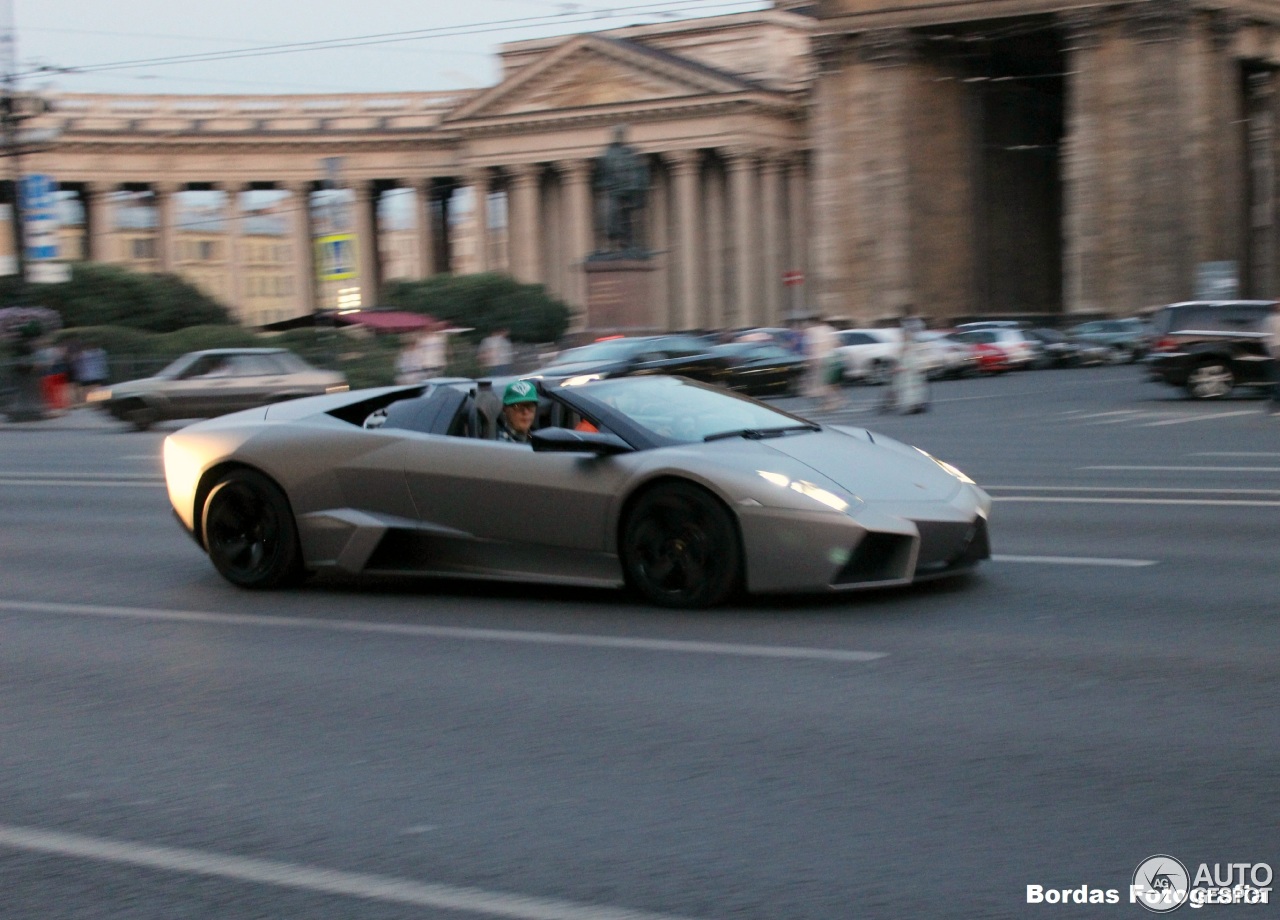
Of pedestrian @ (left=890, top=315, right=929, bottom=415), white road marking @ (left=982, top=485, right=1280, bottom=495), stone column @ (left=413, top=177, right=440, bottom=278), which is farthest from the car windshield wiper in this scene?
stone column @ (left=413, top=177, right=440, bottom=278)

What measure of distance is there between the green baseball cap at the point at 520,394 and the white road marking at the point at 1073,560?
9.08 ft

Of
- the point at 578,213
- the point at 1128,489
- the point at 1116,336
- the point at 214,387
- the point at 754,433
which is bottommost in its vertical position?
the point at 1116,336

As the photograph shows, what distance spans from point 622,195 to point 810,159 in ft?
118

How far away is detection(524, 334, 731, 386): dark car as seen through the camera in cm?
3428

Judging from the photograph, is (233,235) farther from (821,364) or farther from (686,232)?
(821,364)

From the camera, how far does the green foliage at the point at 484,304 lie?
233ft

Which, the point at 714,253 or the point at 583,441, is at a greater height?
the point at 714,253

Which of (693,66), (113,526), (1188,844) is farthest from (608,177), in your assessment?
(1188,844)

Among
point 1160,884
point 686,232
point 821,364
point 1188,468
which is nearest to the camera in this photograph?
point 1160,884

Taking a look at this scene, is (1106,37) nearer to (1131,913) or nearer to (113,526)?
(113,526)

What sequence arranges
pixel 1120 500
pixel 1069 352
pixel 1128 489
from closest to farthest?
pixel 1120 500
pixel 1128 489
pixel 1069 352

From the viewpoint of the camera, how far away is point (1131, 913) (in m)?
4.11

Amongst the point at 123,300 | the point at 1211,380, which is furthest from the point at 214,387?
the point at 123,300

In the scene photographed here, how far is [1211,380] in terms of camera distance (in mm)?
30969
